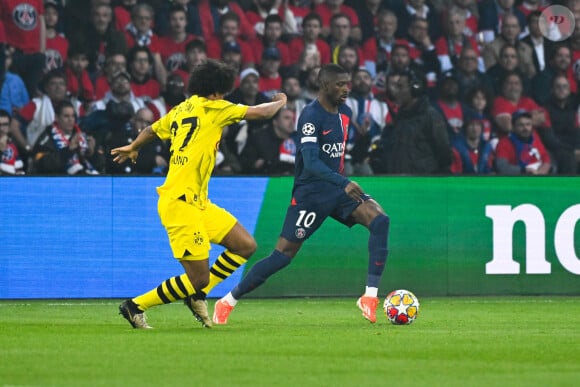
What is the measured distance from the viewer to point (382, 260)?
426 inches

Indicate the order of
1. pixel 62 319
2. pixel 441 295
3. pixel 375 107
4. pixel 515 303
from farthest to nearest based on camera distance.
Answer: pixel 375 107, pixel 441 295, pixel 515 303, pixel 62 319

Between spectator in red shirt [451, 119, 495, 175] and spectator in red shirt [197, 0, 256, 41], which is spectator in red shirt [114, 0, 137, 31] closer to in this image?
spectator in red shirt [197, 0, 256, 41]

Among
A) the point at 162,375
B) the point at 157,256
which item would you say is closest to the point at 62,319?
the point at 157,256

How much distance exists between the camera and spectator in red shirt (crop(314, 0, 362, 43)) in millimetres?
16922

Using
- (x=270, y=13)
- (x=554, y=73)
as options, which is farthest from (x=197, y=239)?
(x=554, y=73)

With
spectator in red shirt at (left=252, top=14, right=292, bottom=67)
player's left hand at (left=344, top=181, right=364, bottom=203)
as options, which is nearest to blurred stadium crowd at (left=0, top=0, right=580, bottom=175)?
spectator in red shirt at (left=252, top=14, right=292, bottom=67)

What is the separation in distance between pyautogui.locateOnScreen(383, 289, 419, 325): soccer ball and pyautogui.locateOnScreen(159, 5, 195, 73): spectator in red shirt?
631 cm

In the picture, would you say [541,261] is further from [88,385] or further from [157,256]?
[88,385]

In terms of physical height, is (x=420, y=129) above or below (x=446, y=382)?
above

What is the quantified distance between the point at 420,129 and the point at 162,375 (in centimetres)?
889

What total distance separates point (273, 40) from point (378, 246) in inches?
241

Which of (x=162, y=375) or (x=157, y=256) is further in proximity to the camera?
(x=157, y=256)

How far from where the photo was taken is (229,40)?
53.0 ft

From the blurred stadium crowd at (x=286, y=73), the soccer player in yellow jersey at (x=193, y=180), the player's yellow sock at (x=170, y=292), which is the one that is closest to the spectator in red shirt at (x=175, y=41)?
the blurred stadium crowd at (x=286, y=73)
